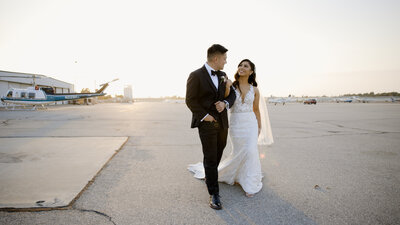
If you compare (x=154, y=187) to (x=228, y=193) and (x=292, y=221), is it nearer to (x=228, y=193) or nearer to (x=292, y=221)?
(x=228, y=193)

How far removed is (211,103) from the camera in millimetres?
2498

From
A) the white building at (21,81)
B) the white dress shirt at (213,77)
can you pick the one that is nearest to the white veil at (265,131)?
the white dress shirt at (213,77)

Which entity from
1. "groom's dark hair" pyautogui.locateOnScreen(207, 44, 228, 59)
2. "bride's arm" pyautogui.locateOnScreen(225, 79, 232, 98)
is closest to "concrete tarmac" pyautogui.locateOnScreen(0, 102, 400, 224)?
"bride's arm" pyautogui.locateOnScreen(225, 79, 232, 98)

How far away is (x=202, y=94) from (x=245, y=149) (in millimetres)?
1171

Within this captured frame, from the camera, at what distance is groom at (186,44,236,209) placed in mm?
2482

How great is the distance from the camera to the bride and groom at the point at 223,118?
2502 millimetres

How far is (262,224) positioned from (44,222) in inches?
95.3

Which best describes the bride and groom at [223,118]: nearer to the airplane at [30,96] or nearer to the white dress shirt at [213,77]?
the white dress shirt at [213,77]

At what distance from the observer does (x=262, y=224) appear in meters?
2.15

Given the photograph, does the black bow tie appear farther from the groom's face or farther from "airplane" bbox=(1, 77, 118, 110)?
"airplane" bbox=(1, 77, 118, 110)

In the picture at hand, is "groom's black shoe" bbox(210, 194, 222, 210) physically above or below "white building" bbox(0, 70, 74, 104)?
below

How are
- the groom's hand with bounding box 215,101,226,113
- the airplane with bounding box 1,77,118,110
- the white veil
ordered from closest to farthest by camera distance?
the groom's hand with bounding box 215,101,226,113 < the white veil < the airplane with bounding box 1,77,118,110

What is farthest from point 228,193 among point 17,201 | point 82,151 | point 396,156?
point 396,156

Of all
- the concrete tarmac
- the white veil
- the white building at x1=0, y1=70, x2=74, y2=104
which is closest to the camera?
the concrete tarmac
